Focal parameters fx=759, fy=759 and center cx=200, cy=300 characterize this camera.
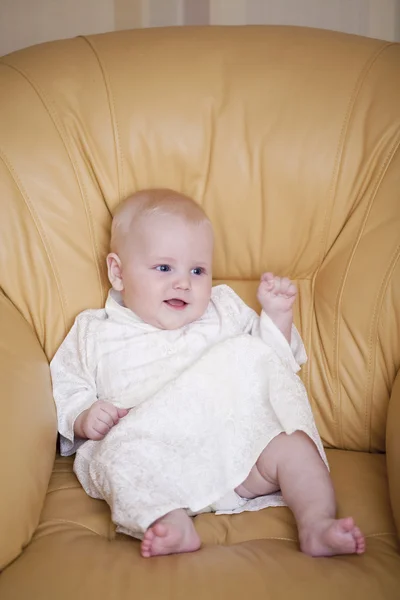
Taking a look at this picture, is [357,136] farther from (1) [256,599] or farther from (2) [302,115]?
(1) [256,599]

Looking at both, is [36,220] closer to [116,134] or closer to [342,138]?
[116,134]

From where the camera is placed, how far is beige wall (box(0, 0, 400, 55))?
2.16 m

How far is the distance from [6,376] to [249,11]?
132 cm

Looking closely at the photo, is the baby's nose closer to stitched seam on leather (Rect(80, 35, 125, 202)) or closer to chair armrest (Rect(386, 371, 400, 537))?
stitched seam on leather (Rect(80, 35, 125, 202))

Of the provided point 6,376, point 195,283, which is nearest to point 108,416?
point 6,376

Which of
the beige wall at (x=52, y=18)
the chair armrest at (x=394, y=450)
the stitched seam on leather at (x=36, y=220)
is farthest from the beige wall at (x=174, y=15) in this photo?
the chair armrest at (x=394, y=450)

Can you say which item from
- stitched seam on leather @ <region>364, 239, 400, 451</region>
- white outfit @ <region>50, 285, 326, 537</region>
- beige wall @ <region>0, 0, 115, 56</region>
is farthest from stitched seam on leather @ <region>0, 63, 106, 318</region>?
stitched seam on leather @ <region>364, 239, 400, 451</region>


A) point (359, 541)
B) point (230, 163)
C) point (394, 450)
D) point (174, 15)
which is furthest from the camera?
point (174, 15)

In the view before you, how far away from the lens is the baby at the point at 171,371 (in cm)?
148

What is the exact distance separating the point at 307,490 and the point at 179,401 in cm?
31

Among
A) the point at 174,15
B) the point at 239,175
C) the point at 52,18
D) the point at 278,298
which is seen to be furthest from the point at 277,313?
the point at 52,18

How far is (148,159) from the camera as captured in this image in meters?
1.78

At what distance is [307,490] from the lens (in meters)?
1.45

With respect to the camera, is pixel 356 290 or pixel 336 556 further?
pixel 356 290
